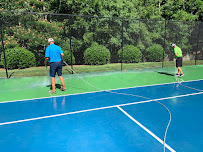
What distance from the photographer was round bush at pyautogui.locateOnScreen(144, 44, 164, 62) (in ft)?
52.1

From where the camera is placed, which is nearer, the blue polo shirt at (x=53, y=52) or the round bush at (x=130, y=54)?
the blue polo shirt at (x=53, y=52)

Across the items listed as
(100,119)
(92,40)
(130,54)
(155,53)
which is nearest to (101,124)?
(100,119)

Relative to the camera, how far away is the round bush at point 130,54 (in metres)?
14.9

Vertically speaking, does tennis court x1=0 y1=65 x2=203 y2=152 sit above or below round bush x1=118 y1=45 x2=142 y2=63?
below

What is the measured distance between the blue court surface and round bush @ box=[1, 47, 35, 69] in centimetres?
647

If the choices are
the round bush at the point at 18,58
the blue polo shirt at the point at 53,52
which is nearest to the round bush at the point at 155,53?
the round bush at the point at 18,58

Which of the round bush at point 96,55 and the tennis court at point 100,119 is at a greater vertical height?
the round bush at point 96,55

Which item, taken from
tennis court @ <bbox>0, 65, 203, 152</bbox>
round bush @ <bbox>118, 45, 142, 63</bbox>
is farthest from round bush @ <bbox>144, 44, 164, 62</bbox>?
tennis court @ <bbox>0, 65, 203, 152</bbox>

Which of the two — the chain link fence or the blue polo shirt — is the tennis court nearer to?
the blue polo shirt

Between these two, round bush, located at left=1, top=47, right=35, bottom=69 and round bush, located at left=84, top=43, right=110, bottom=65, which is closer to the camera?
round bush, located at left=1, top=47, right=35, bottom=69

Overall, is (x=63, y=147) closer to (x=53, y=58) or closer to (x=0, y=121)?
(x=0, y=121)

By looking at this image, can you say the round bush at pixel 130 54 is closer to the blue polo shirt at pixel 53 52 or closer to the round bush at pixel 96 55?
the round bush at pixel 96 55

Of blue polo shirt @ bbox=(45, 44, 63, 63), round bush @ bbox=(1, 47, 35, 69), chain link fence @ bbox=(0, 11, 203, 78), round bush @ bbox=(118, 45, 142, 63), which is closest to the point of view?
blue polo shirt @ bbox=(45, 44, 63, 63)

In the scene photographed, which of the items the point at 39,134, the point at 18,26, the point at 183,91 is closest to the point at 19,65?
the point at 18,26
